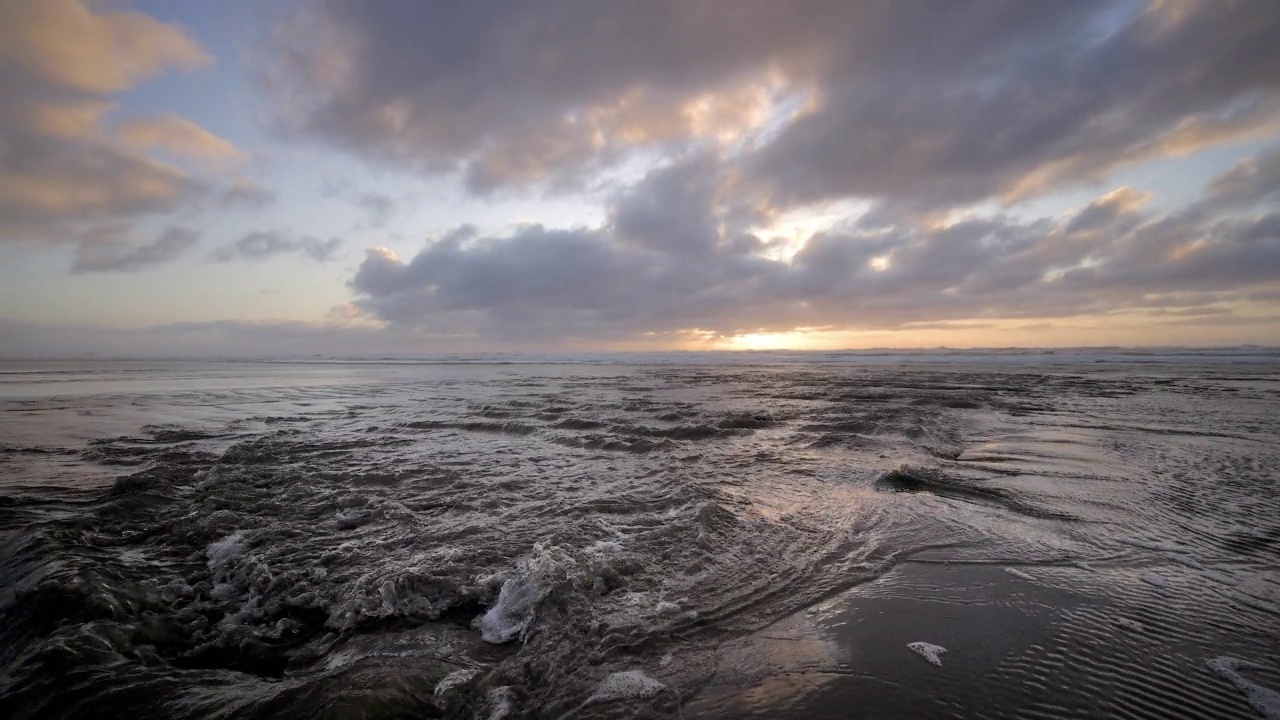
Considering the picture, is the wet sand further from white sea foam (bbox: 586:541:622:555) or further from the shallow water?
white sea foam (bbox: 586:541:622:555)

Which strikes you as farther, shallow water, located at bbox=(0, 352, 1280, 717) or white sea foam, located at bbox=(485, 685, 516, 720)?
shallow water, located at bbox=(0, 352, 1280, 717)

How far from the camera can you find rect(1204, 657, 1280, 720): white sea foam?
249cm

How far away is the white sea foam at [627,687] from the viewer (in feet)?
8.64

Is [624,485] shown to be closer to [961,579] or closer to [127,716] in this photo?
[961,579]

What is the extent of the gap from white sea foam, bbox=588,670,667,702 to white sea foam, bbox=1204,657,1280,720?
9.87ft

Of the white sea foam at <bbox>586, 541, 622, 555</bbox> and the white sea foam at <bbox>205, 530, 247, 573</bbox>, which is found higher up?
the white sea foam at <bbox>205, 530, 247, 573</bbox>

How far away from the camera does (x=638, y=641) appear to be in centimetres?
316

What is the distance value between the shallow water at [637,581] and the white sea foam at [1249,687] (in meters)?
0.01

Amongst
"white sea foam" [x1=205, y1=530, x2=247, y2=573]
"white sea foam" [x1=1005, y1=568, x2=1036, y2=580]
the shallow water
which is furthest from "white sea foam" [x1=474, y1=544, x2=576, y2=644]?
"white sea foam" [x1=1005, y1=568, x2=1036, y2=580]

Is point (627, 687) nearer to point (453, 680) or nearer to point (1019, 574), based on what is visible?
point (453, 680)

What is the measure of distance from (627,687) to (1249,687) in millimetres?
3305

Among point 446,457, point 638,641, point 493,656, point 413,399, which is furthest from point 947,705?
point 413,399

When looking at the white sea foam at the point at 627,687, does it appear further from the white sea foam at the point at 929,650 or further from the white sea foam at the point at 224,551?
the white sea foam at the point at 224,551

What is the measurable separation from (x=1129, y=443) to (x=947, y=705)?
1029cm
